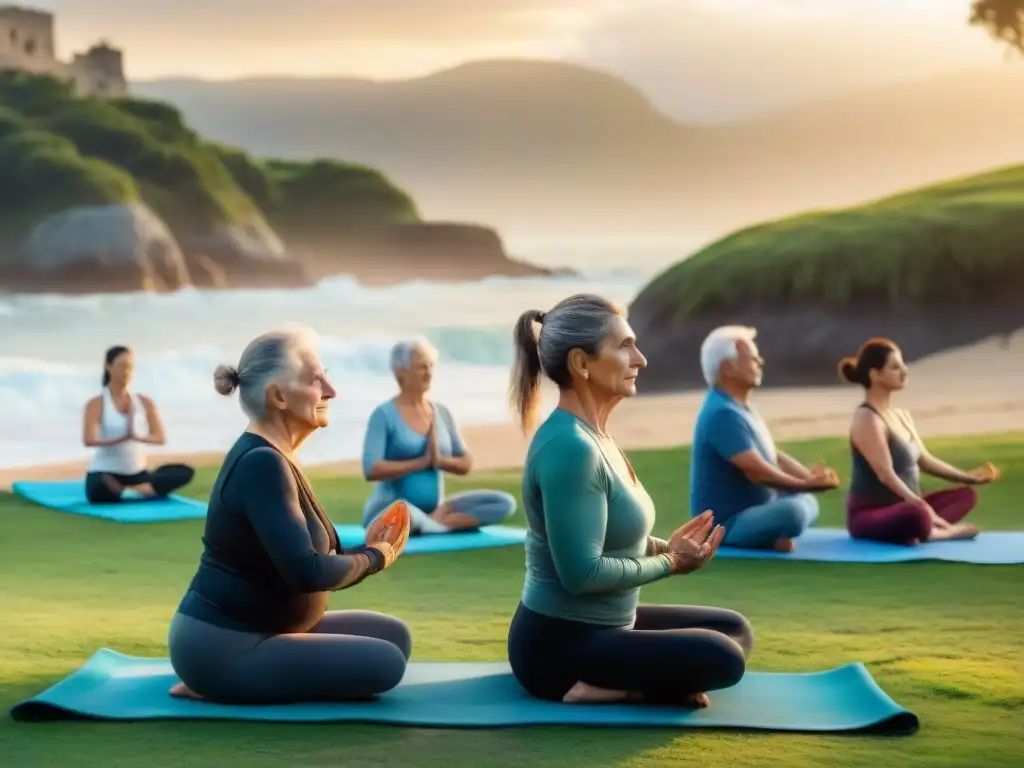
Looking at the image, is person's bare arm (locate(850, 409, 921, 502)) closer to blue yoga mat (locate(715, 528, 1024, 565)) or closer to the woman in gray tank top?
the woman in gray tank top

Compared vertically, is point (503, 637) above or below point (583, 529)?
below

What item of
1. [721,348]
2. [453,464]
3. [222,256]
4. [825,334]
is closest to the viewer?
[721,348]

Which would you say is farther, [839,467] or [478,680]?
[839,467]

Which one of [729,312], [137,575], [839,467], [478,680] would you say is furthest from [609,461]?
[729,312]

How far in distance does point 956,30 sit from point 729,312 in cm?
763

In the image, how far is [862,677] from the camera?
455 centimetres

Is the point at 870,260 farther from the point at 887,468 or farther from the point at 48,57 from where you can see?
the point at 48,57

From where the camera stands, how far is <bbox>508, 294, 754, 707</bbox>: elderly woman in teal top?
408cm

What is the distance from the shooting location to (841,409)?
1766 centimetres

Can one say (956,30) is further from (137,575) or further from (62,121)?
(137,575)

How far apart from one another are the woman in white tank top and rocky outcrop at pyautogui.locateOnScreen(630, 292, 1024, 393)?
1061 cm

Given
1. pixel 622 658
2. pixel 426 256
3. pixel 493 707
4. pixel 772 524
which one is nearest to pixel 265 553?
pixel 493 707

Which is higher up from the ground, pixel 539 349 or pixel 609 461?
pixel 539 349

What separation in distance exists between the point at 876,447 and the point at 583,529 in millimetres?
3270
